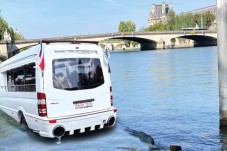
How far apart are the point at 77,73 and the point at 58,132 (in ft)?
5.15

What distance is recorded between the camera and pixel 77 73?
10.5 meters

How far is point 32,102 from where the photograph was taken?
1072 centimetres

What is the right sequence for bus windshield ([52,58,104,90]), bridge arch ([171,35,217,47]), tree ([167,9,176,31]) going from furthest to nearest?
tree ([167,9,176,31])
bridge arch ([171,35,217,47])
bus windshield ([52,58,104,90])

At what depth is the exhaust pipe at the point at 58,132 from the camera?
1006 centimetres

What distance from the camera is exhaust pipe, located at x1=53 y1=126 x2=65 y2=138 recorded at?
10062 millimetres

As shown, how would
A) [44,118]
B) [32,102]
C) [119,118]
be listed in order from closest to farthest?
[44,118] < [32,102] < [119,118]

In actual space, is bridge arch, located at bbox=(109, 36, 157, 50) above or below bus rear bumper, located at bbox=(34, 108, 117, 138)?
above

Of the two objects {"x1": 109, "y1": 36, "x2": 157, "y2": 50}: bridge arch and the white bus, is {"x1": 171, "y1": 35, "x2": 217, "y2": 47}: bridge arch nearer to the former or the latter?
{"x1": 109, "y1": 36, "x2": 157, "y2": 50}: bridge arch

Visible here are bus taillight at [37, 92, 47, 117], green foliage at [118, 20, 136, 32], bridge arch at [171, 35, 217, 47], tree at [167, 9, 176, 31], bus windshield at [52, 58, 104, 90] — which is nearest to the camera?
bus taillight at [37, 92, 47, 117]

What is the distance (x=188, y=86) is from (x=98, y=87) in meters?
14.0

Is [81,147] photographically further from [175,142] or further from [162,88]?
[162,88]

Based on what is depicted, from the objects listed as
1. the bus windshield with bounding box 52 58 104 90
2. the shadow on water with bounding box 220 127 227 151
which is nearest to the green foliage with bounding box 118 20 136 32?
the shadow on water with bounding box 220 127 227 151

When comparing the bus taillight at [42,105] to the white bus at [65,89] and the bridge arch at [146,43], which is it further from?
the bridge arch at [146,43]

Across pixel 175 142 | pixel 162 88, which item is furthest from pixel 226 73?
pixel 162 88
